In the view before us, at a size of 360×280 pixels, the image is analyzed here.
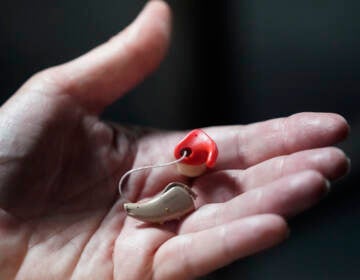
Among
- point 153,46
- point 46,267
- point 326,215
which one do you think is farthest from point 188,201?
point 326,215

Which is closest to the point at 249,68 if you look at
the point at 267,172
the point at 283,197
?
the point at 267,172

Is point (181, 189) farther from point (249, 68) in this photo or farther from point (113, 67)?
point (249, 68)

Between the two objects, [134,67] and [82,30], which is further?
[82,30]

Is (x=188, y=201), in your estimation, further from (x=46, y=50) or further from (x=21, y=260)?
(x=46, y=50)

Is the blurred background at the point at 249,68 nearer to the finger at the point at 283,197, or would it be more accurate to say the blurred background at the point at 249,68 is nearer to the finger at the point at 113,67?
the finger at the point at 113,67

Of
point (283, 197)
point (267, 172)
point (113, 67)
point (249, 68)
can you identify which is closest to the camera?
point (283, 197)

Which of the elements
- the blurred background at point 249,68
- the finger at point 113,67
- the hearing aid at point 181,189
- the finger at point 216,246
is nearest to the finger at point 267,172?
the hearing aid at point 181,189

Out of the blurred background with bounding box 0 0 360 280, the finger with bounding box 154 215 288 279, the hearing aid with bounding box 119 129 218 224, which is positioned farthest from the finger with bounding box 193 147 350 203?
the blurred background with bounding box 0 0 360 280
